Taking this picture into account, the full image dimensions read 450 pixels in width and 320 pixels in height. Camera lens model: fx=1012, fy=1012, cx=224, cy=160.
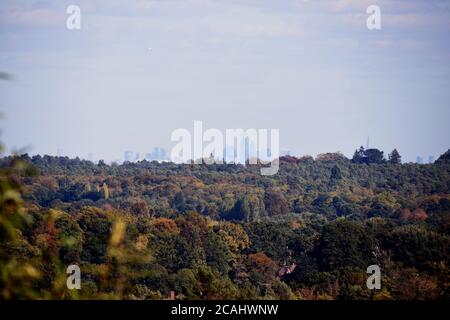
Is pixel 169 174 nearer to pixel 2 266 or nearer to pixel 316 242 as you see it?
pixel 316 242

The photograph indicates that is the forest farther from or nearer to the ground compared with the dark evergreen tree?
nearer to the ground

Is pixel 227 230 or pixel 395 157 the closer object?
pixel 227 230

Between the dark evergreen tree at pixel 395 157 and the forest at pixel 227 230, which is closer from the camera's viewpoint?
the forest at pixel 227 230

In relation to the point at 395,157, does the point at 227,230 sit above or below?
below

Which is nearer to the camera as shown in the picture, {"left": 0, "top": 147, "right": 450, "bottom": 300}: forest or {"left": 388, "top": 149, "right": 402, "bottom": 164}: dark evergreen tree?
{"left": 0, "top": 147, "right": 450, "bottom": 300}: forest

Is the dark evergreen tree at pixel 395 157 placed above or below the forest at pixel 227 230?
above
